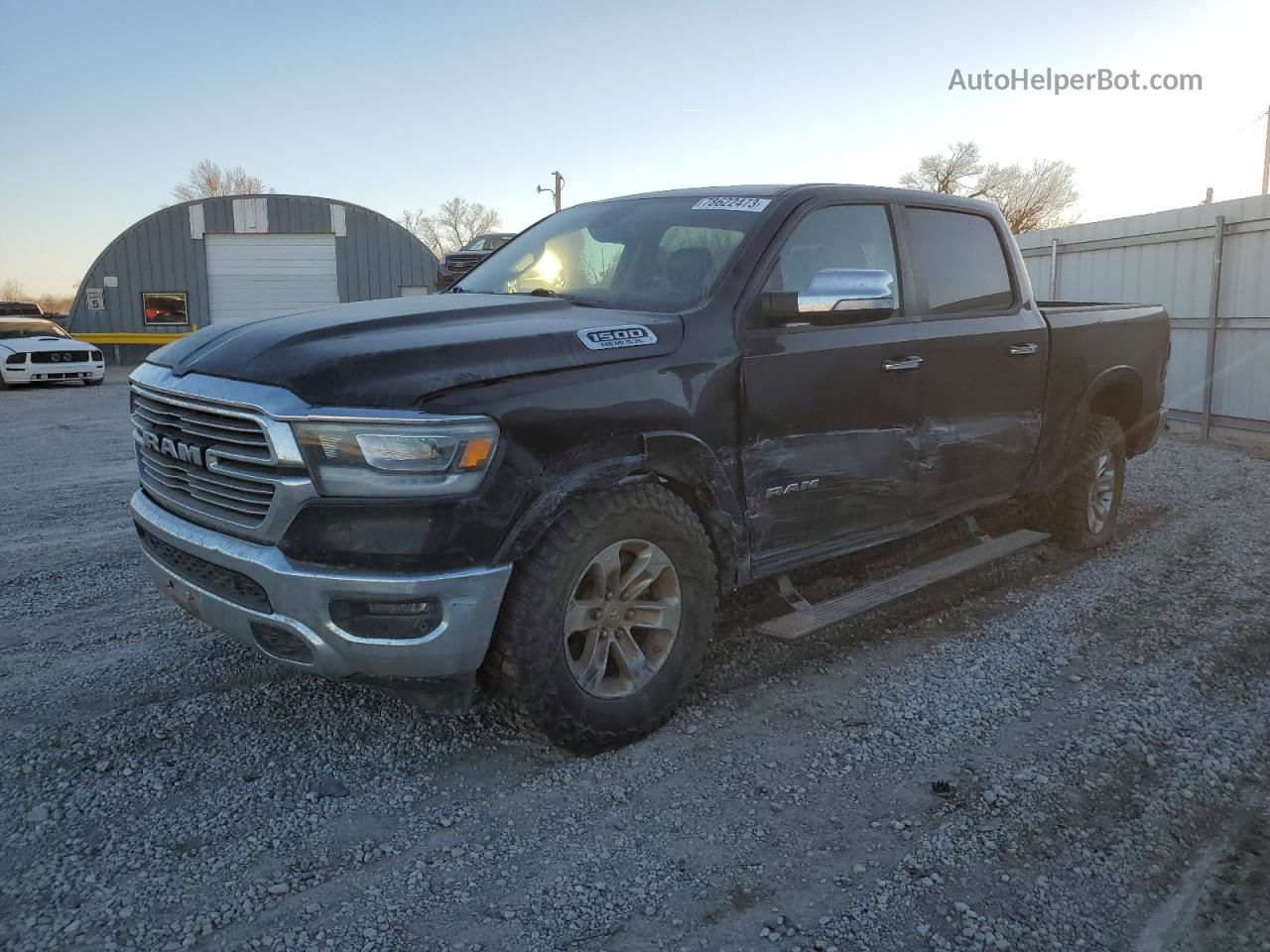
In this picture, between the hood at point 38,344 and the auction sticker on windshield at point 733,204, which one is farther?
the hood at point 38,344

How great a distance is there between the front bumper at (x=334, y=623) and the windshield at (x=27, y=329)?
20.1 metres

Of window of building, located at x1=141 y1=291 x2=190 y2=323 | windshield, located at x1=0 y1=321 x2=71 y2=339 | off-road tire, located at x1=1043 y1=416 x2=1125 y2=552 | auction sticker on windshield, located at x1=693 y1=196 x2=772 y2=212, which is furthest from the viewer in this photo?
window of building, located at x1=141 y1=291 x2=190 y2=323

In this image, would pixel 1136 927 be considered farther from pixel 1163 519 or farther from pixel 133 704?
pixel 1163 519

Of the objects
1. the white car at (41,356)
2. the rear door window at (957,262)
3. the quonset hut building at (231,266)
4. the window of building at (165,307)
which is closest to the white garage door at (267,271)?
the quonset hut building at (231,266)

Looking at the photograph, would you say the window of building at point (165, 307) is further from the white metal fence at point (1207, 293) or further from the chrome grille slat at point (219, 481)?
the chrome grille slat at point (219, 481)

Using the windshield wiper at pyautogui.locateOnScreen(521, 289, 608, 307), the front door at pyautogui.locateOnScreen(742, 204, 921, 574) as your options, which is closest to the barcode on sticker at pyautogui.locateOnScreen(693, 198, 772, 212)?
the front door at pyautogui.locateOnScreen(742, 204, 921, 574)

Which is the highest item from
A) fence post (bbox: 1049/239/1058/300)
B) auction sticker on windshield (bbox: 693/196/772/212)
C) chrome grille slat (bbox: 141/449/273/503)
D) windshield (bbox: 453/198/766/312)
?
fence post (bbox: 1049/239/1058/300)

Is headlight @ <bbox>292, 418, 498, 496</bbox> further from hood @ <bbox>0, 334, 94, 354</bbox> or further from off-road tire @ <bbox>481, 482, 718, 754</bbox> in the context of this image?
hood @ <bbox>0, 334, 94, 354</bbox>

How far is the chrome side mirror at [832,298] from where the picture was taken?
11.5 feet

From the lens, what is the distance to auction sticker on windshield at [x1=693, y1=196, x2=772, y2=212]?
3.85 meters

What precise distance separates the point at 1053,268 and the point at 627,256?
39.5 feet

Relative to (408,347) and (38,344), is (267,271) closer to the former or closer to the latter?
(38,344)

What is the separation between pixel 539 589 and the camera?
9.55ft

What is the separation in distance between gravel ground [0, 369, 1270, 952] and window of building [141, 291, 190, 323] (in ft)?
87.3
